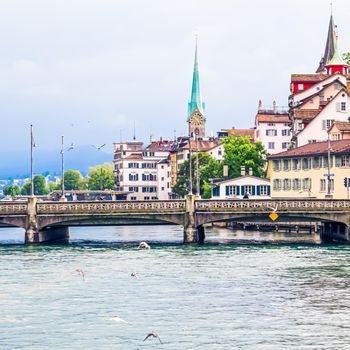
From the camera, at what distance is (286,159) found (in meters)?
153

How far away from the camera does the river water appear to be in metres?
58.0

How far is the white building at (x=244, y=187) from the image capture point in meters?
168

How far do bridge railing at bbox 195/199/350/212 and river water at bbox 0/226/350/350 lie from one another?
6.03 metres

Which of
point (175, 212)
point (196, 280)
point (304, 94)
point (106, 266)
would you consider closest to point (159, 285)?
point (196, 280)

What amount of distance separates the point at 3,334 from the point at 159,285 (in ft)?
67.9

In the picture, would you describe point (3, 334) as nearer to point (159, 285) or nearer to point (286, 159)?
point (159, 285)

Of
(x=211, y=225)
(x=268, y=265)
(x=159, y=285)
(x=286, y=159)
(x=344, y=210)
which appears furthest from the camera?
(x=211, y=225)

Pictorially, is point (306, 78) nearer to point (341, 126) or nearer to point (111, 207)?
point (341, 126)

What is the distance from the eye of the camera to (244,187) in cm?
16800

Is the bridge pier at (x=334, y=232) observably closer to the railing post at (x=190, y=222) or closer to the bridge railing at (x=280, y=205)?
the bridge railing at (x=280, y=205)

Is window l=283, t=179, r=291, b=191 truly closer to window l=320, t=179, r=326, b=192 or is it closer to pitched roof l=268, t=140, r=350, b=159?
pitched roof l=268, t=140, r=350, b=159

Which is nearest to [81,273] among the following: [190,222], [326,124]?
[190,222]

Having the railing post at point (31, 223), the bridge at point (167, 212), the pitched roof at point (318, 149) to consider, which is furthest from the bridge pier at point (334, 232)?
the railing post at point (31, 223)

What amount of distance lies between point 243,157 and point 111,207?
246 feet
